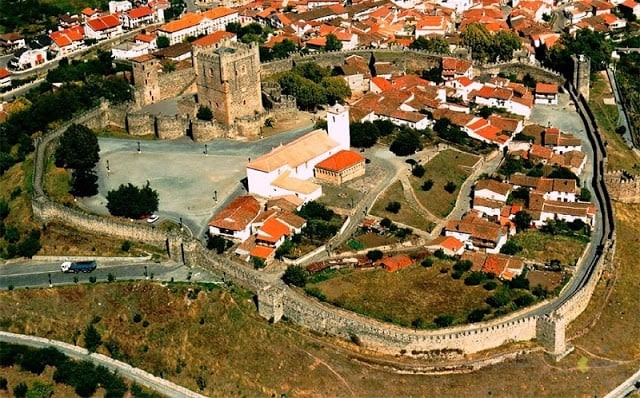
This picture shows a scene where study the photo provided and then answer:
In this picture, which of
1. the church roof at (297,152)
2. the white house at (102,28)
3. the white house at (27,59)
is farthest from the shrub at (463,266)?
the white house at (102,28)

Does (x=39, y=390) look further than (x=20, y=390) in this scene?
Yes

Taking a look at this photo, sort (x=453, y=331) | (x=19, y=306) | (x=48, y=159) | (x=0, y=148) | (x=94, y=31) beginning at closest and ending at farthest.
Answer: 1. (x=453, y=331)
2. (x=19, y=306)
3. (x=48, y=159)
4. (x=0, y=148)
5. (x=94, y=31)

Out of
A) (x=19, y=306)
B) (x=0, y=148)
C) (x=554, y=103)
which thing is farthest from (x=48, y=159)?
(x=554, y=103)

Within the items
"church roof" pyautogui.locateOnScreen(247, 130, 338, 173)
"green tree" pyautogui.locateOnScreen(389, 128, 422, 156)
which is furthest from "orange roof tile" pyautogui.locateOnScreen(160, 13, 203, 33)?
"green tree" pyautogui.locateOnScreen(389, 128, 422, 156)

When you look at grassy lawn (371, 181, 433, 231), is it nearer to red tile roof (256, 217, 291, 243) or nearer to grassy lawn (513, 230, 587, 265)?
grassy lawn (513, 230, 587, 265)

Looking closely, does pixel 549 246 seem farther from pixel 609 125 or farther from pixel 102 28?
pixel 102 28

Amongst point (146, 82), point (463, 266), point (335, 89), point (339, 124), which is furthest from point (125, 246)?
point (335, 89)

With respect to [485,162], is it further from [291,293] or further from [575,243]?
[291,293]
